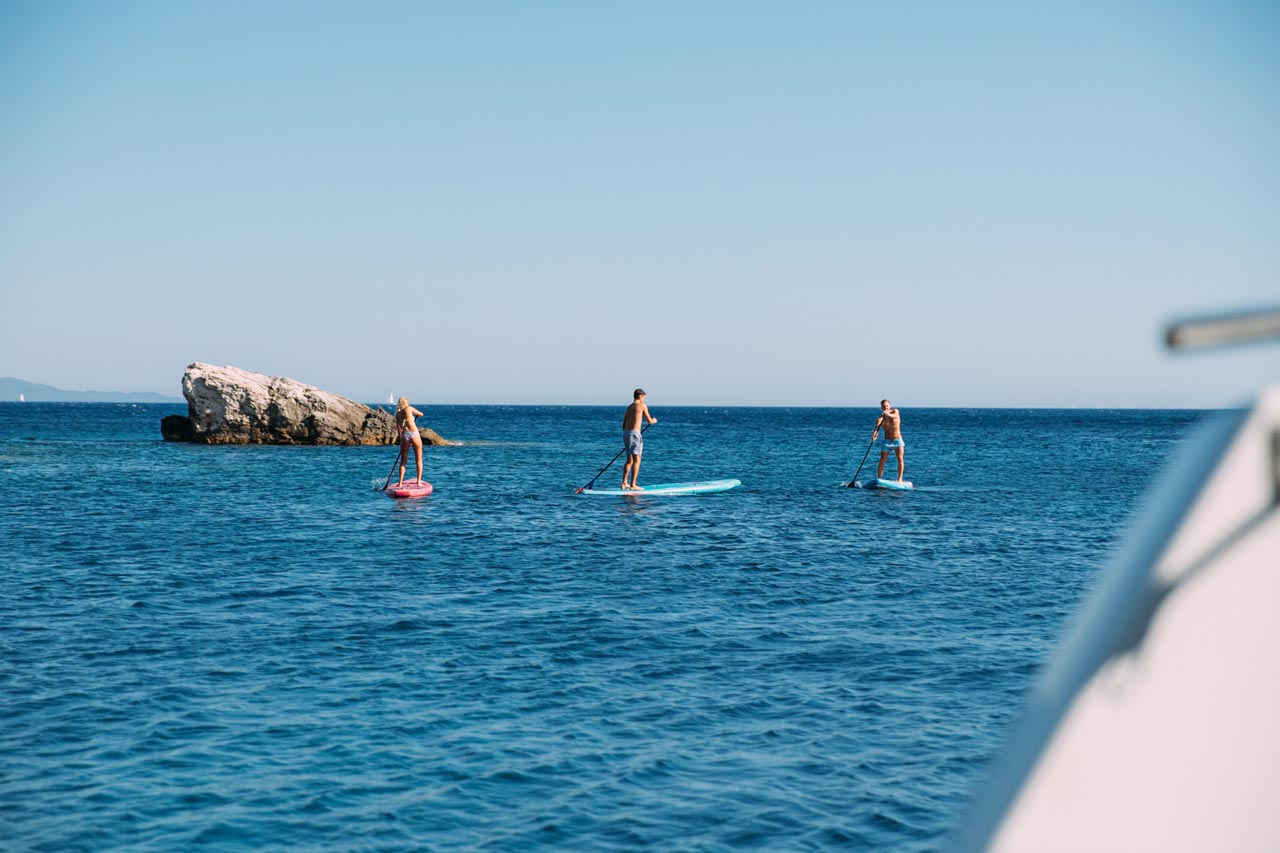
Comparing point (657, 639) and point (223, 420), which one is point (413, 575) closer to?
point (657, 639)

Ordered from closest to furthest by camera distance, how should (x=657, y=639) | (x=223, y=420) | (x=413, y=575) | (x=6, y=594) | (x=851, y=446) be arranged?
(x=657, y=639) < (x=6, y=594) < (x=413, y=575) < (x=223, y=420) < (x=851, y=446)

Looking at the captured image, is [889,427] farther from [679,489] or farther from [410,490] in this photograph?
[410,490]

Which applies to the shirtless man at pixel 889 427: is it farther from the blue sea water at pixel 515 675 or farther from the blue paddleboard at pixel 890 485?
the blue sea water at pixel 515 675

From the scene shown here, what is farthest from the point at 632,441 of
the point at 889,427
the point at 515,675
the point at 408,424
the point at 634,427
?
the point at 515,675

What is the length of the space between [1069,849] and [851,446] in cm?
6504

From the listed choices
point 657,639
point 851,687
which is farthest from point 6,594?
point 851,687

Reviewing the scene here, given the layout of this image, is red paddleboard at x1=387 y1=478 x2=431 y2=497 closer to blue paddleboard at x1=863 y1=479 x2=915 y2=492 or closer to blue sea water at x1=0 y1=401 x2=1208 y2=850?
blue sea water at x1=0 y1=401 x2=1208 y2=850

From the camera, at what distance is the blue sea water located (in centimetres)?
687

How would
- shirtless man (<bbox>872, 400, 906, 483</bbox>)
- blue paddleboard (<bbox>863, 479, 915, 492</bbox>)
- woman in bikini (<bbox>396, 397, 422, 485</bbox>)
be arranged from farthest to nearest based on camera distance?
1. blue paddleboard (<bbox>863, 479, 915, 492</bbox>)
2. shirtless man (<bbox>872, 400, 906, 483</bbox>)
3. woman in bikini (<bbox>396, 397, 422, 485</bbox>)

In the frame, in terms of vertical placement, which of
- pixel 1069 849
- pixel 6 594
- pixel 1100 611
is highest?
pixel 1100 611

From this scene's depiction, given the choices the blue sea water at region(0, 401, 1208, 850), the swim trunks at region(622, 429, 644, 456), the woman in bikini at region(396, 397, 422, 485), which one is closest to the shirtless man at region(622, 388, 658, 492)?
the swim trunks at region(622, 429, 644, 456)

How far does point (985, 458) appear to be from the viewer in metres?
51.4

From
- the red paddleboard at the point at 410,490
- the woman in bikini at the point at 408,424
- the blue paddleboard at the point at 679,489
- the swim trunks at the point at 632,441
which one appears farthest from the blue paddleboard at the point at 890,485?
the woman in bikini at the point at 408,424

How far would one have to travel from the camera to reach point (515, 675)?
Result: 9.85 metres
